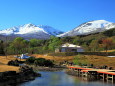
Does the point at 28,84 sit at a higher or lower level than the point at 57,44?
lower

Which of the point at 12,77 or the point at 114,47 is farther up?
the point at 114,47

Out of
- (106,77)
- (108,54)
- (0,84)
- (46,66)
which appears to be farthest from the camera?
(108,54)

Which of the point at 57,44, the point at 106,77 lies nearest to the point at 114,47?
the point at 57,44

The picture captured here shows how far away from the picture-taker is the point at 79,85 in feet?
119

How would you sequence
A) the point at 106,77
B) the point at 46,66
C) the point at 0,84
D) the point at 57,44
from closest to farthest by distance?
the point at 0,84 → the point at 106,77 → the point at 46,66 → the point at 57,44

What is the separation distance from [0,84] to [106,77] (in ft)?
69.0

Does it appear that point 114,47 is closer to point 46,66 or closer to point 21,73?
point 46,66

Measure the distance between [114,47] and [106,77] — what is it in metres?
107

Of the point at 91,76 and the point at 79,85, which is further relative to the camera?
the point at 91,76

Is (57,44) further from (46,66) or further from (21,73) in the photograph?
(21,73)

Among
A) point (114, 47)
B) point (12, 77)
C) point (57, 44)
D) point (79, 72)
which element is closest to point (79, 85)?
point (12, 77)

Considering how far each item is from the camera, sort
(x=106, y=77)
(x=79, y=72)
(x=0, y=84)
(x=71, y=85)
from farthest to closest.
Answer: (x=79, y=72) → (x=106, y=77) → (x=71, y=85) → (x=0, y=84)

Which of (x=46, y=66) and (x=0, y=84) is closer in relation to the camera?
(x=0, y=84)

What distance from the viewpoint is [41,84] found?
3653 cm
